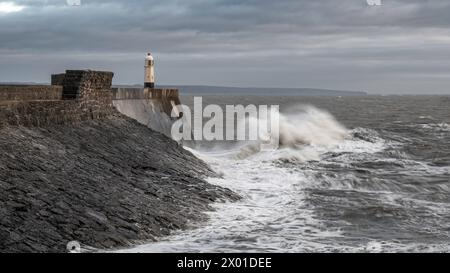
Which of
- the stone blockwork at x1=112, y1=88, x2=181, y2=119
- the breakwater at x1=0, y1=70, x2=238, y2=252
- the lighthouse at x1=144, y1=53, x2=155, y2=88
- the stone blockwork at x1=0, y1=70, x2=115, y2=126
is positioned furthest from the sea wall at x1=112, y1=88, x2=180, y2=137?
the breakwater at x1=0, y1=70, x2=238, y2=252

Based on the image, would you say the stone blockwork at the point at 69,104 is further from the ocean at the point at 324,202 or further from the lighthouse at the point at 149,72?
the lighthouse at the point at 149,72

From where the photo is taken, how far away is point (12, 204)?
717 cm

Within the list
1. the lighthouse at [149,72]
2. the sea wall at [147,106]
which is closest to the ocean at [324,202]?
the sea wall at [147,106]

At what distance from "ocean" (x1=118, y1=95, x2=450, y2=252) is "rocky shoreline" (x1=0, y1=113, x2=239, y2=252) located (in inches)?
17.7

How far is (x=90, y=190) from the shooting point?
8.65 m

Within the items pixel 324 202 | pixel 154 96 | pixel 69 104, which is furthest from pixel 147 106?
pixel 324 202

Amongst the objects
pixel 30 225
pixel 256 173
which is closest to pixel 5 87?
pixel 30 225

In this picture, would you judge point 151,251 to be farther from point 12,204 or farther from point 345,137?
point 345,137

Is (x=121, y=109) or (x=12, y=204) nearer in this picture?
(x=12, y=204)

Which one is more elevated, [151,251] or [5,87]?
[5,87]

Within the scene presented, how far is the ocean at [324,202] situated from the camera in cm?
781

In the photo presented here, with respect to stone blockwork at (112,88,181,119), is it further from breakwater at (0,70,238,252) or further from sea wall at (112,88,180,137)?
breakwater at (0,70,238,252)
